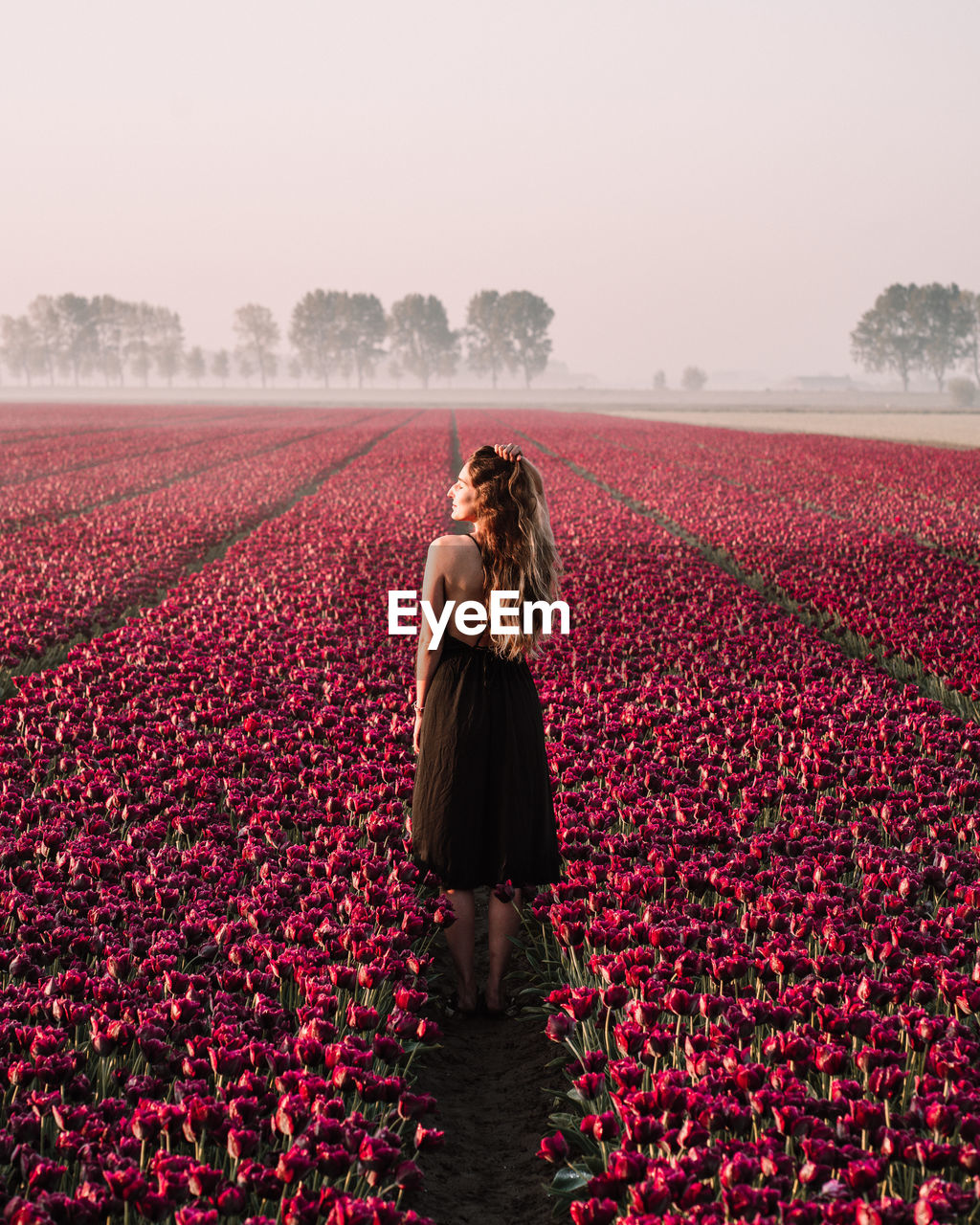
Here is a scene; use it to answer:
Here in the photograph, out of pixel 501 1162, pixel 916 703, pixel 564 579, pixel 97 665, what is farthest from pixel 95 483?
pixel 501 1162

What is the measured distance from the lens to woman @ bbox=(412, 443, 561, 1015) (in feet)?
15.3

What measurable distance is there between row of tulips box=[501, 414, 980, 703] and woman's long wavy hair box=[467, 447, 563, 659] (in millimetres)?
A: 5545

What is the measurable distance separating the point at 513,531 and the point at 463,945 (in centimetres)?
196

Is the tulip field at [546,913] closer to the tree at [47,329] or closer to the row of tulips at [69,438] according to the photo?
the row of tulips at [69,438]

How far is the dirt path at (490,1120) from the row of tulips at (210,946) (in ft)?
0.51

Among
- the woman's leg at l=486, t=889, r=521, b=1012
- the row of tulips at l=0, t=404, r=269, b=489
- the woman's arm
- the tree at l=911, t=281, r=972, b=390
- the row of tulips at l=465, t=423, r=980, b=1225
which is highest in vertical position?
the tree at l=911, t=281, r=972, b=390

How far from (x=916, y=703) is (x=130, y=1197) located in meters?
6.75

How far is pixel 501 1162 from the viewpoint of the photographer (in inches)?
150

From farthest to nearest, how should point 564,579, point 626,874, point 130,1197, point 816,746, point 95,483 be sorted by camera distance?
1. point 95,483
2. point 564,579
3. point 816,746
4. point 626,874
5. point 130,1197


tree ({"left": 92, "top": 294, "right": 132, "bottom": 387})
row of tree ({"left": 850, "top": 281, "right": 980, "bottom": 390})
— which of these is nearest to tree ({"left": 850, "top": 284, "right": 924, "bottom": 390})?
row of tree ({"left": 850, "top": 281, "right": 980, "bottom": 390})

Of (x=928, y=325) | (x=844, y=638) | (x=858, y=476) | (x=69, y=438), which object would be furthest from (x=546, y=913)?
(x=928, y=325)

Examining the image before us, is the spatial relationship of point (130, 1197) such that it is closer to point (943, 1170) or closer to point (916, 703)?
point (943, 1170)

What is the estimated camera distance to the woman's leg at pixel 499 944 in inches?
187

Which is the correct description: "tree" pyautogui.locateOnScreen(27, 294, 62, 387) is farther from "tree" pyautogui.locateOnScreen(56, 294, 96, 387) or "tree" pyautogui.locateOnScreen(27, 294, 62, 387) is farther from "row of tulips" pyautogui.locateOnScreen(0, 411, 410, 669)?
"row of tulips" pyautogui.locateOnScreen(0, 411, 410, 669)
